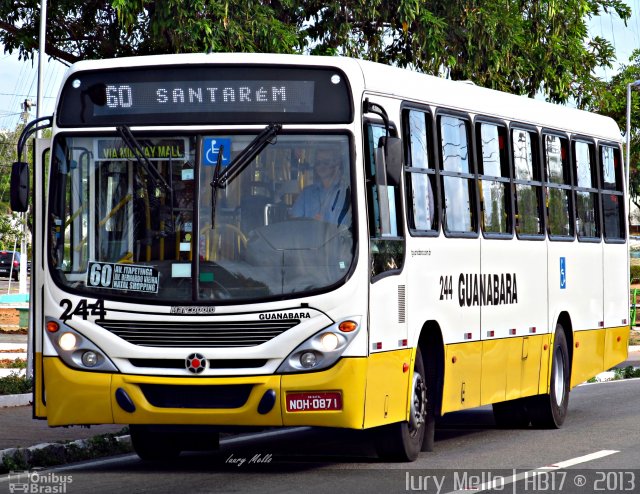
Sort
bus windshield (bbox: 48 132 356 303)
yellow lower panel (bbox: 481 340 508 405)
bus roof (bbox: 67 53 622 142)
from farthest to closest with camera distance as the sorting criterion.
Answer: yellow lower panel (bbox: 481 340 508 405), bus roof (bbox: 67 53 622 142), bus windshield (bbox: 48 132 356 303)

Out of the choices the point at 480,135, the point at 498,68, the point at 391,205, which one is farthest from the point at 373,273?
the point at 498,68

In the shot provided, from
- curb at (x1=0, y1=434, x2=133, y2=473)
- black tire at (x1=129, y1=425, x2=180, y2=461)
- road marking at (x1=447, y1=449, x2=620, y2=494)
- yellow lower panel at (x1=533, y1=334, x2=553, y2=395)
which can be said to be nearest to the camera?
road marking at (x1=447, y1=449, x2=620, y2=494)

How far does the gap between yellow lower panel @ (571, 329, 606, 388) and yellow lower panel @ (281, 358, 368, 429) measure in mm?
6193

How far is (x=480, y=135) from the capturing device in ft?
46.1

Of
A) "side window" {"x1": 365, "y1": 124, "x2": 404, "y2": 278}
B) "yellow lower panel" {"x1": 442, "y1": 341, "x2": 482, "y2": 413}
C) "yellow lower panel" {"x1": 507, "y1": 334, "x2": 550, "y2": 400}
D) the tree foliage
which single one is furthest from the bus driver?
the tree foliage

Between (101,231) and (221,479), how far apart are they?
2.02 m

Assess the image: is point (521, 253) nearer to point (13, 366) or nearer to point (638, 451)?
point (638, 451)

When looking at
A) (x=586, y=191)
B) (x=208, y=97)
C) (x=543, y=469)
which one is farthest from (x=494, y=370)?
(x=208, y=97)

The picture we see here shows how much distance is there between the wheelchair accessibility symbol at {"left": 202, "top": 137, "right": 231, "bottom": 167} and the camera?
11156 millimetres

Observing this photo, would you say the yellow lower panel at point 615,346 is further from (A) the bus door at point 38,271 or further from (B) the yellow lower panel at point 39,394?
(B) the yellow lower panel at point 39,394

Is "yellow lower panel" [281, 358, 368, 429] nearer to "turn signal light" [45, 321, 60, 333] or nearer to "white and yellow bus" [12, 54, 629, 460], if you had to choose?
"white and yellow bus" [12, 54, 629, 460]

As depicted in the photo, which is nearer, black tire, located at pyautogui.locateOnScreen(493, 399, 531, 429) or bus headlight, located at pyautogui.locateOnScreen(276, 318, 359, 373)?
bus headlight, located at pyautogui.locateOnScreen(276, 318, 359, 373)

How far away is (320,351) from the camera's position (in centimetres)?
1086

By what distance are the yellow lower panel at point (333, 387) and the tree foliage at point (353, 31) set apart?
415 inches
